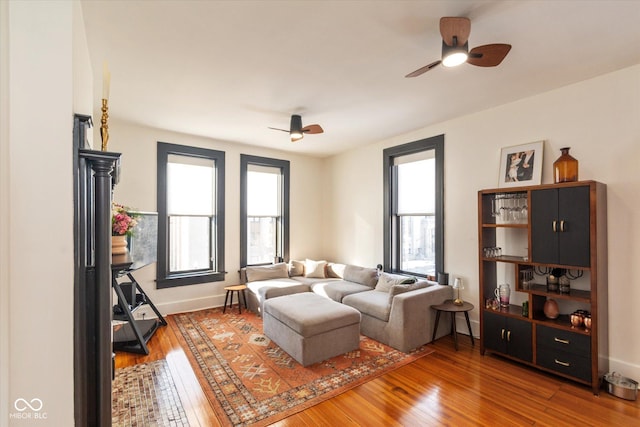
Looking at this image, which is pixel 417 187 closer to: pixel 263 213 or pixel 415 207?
pixel 415 207

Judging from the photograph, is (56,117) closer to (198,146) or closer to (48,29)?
(48,29)

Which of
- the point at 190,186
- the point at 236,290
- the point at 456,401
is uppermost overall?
the point at 190,186

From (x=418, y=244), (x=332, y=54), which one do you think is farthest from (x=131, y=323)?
(x=418, y=244)

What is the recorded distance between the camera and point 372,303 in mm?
3684

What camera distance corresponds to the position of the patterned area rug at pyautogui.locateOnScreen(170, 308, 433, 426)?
7.63 ft

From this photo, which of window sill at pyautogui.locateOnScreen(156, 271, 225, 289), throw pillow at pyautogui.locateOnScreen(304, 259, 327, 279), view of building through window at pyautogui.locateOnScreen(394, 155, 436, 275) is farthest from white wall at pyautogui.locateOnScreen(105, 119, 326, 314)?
view of building through window at pyautogui.locateOnScreen(394, 155, 436, 275)

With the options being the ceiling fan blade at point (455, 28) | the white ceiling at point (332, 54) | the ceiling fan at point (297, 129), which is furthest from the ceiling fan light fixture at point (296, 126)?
the ceiling fan blade at point (455, 28)

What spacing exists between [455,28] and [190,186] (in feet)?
14.0

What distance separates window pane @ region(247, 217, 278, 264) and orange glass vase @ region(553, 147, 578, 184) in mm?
4317

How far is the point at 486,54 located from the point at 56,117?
8.13 ft

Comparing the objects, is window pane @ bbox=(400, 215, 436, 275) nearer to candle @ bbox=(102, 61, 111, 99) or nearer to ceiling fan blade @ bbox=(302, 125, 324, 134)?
ceiling fan blade @ bbox=(302, 125, 324, 134)

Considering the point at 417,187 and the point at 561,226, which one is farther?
the point at 417,187

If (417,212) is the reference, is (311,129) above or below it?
above

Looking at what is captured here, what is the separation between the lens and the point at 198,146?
4.79m
